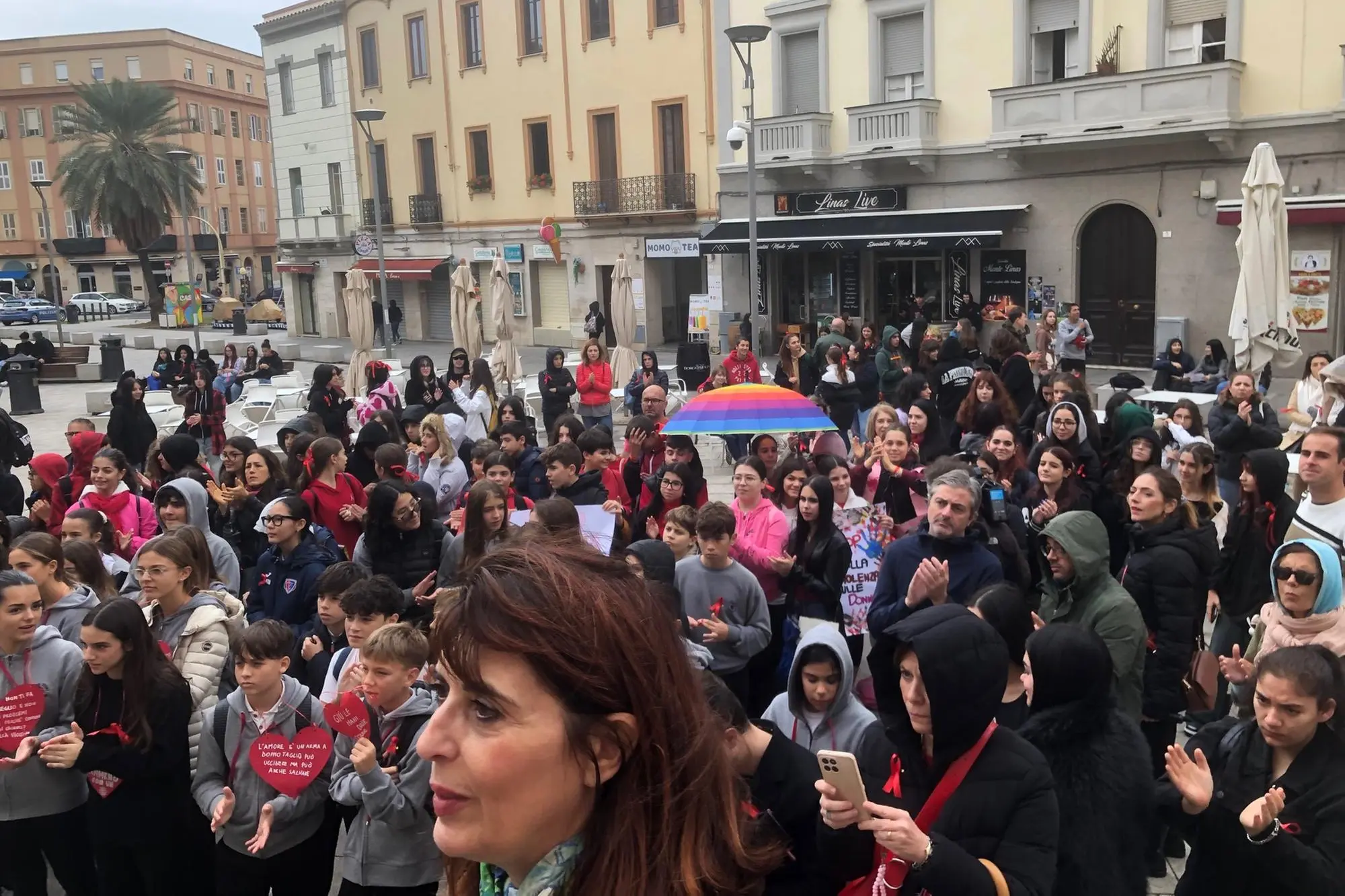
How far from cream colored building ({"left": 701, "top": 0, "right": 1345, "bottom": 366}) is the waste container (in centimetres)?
747

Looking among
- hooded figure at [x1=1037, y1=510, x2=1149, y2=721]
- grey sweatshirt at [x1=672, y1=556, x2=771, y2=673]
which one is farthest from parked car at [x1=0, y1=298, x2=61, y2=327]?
hooded figure at [x1=1037, y1=510, x2=1149, y2=721]

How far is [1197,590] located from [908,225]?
1971cm

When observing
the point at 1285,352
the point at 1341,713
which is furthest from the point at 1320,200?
the point at 1341,713

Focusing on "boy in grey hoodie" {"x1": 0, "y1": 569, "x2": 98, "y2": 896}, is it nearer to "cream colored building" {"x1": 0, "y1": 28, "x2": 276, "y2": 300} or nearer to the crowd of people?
the crowd of people

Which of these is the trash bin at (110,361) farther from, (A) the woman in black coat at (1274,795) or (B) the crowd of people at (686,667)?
(A) the woman in black coat at (1274,795)

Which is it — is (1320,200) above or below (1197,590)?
above

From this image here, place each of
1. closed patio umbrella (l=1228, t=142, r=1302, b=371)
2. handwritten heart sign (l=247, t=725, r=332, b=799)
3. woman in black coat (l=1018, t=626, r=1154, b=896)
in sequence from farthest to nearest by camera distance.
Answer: closed patio umbrella (l=1228, t=142, r=1302, b=371)
handwritten heart sign (l=247, t=725, r=332, b=799)
woman in black coat (l=1018, t=626, r=1154, b=896)

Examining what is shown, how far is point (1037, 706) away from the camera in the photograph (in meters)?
3.41

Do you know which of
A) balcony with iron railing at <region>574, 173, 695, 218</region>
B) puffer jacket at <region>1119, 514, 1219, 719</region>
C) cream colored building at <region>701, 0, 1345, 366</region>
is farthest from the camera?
balcony with iron railing at <region>574, 173, 695, 218</region>

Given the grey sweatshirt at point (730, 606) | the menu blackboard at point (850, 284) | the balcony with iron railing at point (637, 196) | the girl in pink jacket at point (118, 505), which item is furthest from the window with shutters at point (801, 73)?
the grey sweatshirt at point (730, 606)

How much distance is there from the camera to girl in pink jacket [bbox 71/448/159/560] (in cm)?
730

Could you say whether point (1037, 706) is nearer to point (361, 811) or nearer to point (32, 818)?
point (361, 811)

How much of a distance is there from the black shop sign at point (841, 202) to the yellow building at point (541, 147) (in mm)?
3518

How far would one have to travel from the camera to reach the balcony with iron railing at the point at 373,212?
38.8m
